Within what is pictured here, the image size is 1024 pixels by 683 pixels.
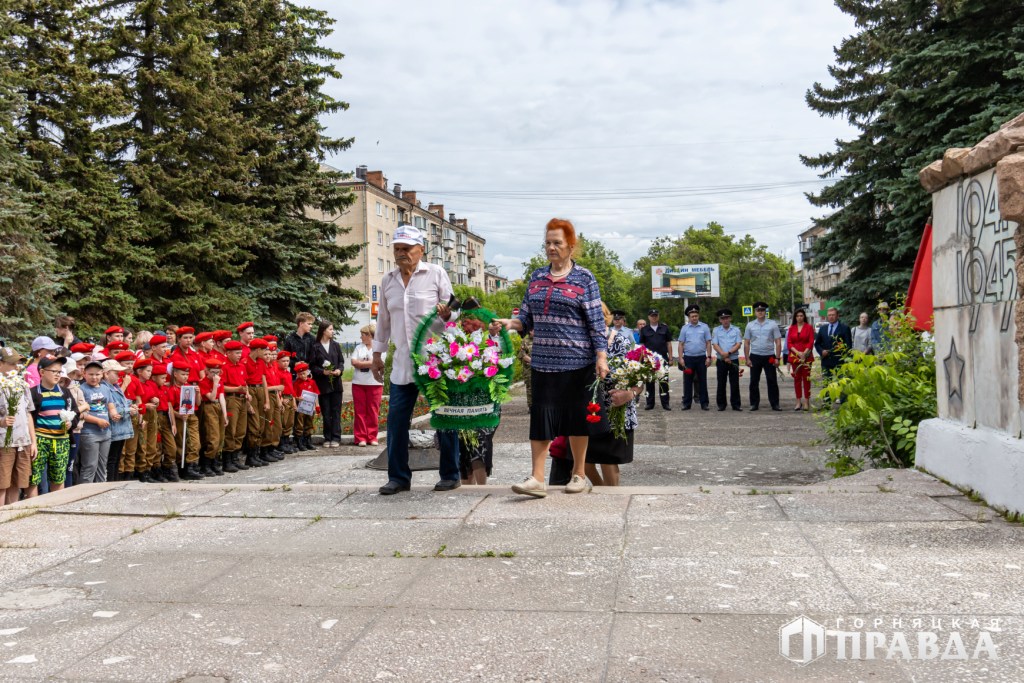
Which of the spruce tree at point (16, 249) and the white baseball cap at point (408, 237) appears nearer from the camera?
the white baseball cap at point (408, 237)

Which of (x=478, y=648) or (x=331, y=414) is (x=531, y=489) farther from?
(x=331, y=414)

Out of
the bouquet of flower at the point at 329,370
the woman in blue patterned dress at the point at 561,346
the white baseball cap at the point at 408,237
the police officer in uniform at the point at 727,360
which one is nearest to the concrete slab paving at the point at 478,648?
the woman in blue patterned dress at the point at 561,346

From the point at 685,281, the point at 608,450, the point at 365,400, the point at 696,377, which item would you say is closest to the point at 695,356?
the point at 696,377

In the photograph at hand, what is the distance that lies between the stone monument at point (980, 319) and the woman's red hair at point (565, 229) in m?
2.71

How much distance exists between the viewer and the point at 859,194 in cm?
2116

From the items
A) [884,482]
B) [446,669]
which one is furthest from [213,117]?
[446,669]

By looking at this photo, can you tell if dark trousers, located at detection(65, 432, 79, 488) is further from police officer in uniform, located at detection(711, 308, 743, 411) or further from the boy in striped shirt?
police officer in uniform, located at detection(711, 308, 743, 411)

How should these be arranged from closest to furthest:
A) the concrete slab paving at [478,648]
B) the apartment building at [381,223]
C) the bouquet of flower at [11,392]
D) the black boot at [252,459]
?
the concrete slab paving at [478,648]
the bouquet of flower at [11,392]
the black boot at [252,459]
the apartment building at [381,223]

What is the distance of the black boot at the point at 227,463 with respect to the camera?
461 inches

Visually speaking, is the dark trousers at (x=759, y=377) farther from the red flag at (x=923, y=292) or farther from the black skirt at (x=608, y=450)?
the black skirt at (x=608, y=450)

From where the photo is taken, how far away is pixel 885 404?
8227 mm

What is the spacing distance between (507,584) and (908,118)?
16.8 meters

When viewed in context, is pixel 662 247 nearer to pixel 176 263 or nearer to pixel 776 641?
pixel 176 263

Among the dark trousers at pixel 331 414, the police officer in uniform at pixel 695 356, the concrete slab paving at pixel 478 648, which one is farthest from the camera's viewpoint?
the police officer in uniform at pixel 695 356
